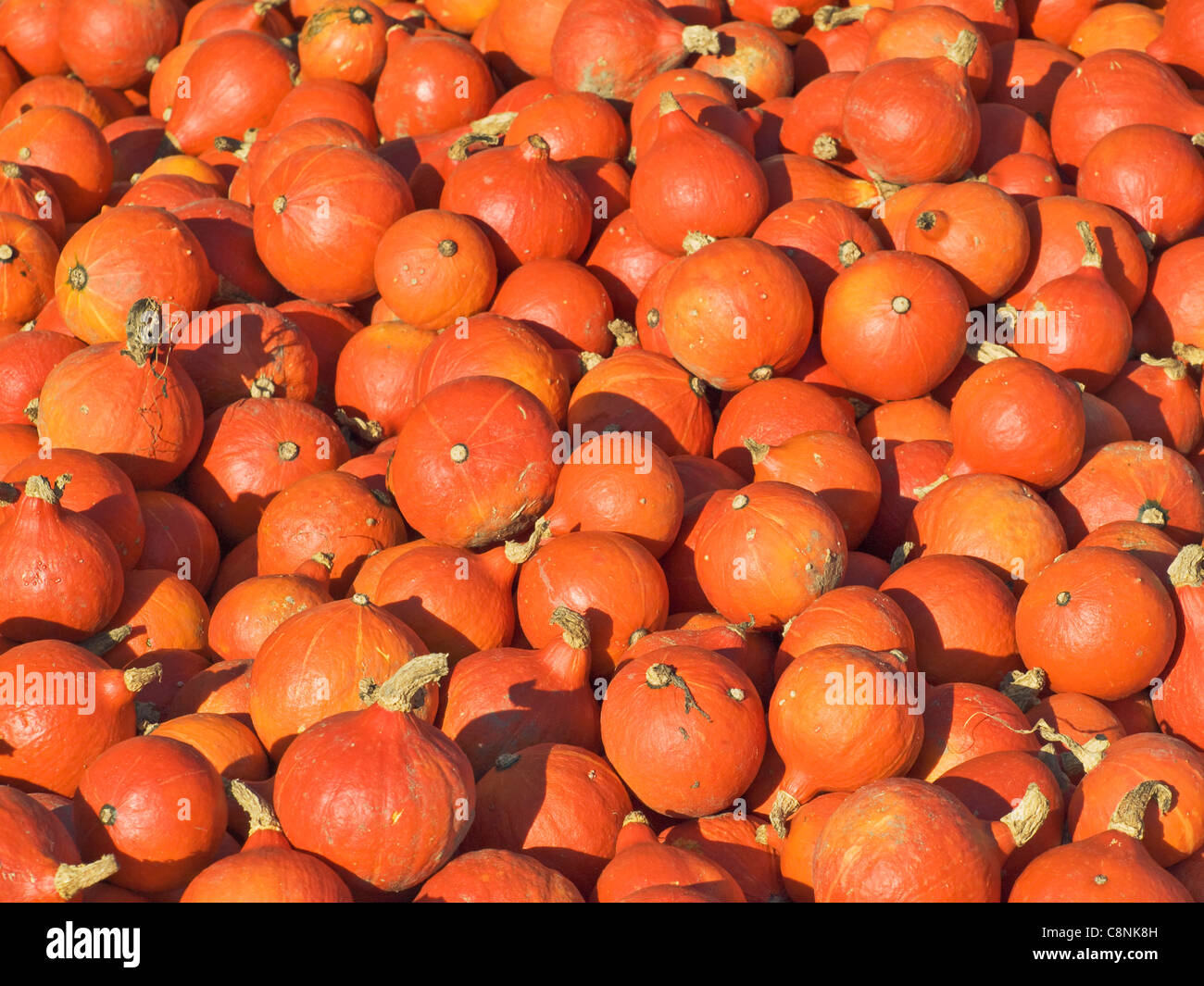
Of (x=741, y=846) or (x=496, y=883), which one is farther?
(x=741, y=846)

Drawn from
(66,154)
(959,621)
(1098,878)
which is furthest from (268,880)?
(66,154)

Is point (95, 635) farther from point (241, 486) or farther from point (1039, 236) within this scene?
point (1039, 236)

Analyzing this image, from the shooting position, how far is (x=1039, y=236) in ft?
19.2

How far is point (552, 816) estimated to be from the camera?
12.2 feet

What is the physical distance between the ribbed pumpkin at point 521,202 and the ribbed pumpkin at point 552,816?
3.10 m

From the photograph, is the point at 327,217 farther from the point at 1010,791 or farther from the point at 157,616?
the point at 1010,791

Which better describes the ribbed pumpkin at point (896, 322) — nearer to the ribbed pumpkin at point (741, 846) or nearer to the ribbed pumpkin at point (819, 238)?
the ribbed pumpkin at point (819, 238)

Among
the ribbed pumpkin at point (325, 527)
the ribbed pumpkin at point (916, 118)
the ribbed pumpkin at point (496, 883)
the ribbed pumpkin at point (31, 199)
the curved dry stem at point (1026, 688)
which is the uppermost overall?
the ribbed pumpkin at point (916, 118)

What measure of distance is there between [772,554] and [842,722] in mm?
866

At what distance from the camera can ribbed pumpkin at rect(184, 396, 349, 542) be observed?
5426mm

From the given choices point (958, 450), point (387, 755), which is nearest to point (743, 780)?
point (387, 755)

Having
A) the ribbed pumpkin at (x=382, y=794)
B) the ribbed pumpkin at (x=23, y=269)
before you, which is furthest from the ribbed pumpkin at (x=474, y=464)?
the ribbed pumpkin at (x=23, y=269)

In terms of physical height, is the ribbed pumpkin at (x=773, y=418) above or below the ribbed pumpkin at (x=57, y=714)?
above

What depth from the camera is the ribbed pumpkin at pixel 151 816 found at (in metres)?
3.42
